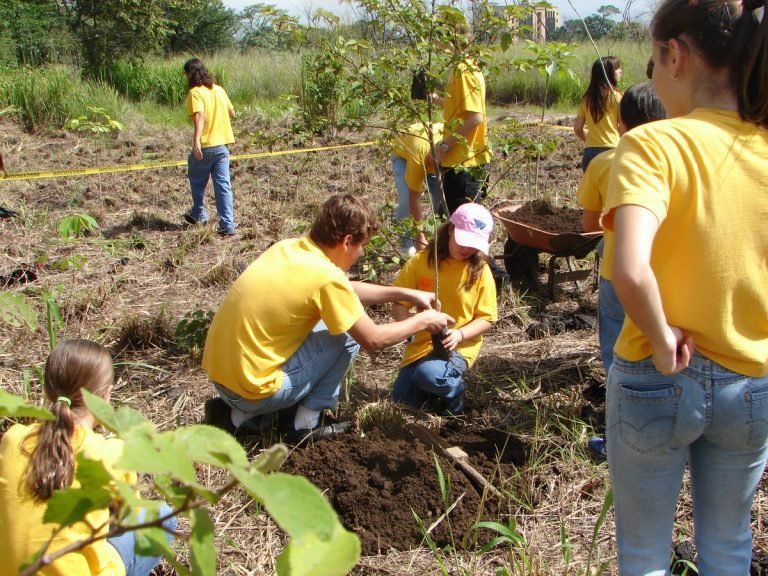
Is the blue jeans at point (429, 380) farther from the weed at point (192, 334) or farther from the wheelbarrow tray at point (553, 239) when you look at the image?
the wheelbarrow tray at point (553, 239)

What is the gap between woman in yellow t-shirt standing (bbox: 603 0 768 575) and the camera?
56.5 inches

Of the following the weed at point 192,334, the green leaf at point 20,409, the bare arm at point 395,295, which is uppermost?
the green leaf at point 20,409

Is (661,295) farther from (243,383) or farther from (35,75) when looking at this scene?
(35,75)

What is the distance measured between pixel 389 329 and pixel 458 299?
0.60 meters

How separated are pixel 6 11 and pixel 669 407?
25.1 m

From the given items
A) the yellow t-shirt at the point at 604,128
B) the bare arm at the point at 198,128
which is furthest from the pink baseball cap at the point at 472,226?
the bare arm at the point at 198,128

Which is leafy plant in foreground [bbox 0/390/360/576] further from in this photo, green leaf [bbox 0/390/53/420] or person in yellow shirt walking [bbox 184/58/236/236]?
person in yellow shirt walking [bbox 184/58/236/236]

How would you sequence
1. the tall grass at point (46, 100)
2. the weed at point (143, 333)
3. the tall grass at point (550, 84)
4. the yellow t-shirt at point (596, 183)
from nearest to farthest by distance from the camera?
the yellow t-shirt at point (596, 183) → the weed at point (143, 333) → the tall grass at point (46, 100) → the tall grass at point (550, 84)

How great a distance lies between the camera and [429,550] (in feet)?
8.76

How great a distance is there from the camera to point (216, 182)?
6984mm

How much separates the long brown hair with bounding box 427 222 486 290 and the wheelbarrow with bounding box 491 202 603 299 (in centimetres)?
109

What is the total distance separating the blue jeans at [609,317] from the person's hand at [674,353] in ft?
5.04

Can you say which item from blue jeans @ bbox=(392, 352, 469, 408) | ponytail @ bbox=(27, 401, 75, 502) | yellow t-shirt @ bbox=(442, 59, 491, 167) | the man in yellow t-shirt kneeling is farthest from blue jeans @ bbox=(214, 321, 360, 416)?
yellow t-shirt @ bbox=(442, 59, 491, 167)

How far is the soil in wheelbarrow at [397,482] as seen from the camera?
273cm
